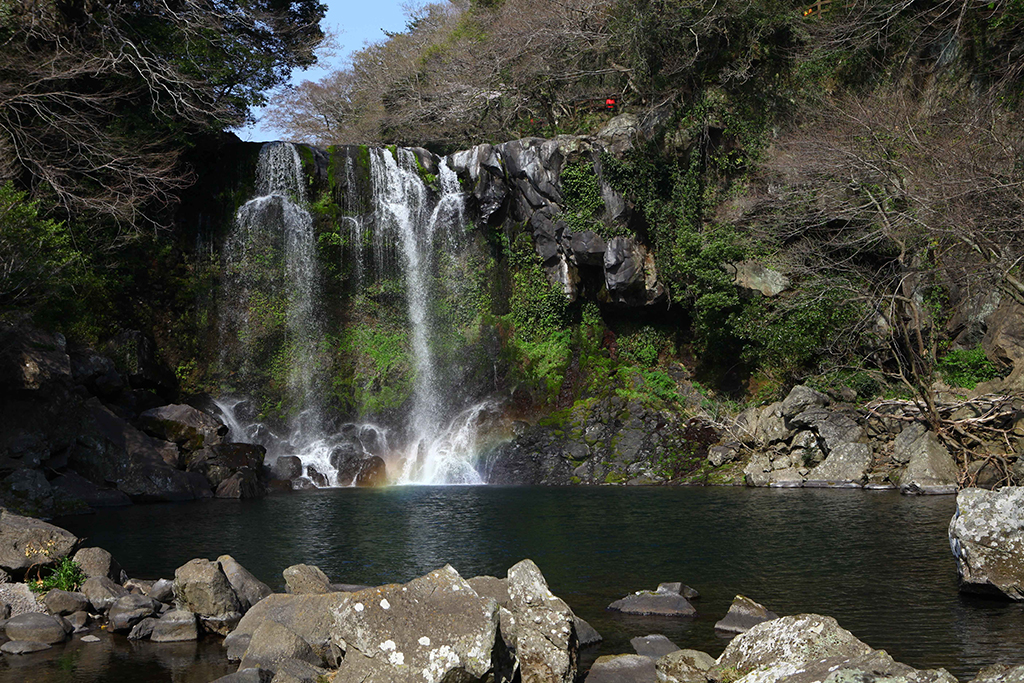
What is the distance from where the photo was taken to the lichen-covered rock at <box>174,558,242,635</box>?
9.62m

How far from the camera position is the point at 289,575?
9.83 metres

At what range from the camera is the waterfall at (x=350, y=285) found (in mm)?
27297

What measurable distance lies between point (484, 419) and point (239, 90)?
14.8 meters

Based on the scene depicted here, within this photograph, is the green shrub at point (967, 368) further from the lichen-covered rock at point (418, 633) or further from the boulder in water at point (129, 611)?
the boulder in water at point (129, 611)

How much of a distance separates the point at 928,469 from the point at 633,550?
32.0 feet

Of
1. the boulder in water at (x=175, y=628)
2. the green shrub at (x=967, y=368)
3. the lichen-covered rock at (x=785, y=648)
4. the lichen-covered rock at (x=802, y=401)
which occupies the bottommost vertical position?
the boulder in water at (x=175, y=628)

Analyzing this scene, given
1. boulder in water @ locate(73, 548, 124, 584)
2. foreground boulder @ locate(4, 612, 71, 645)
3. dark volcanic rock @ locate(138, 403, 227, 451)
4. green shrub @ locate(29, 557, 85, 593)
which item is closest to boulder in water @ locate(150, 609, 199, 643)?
foreground boulder @ locate(4, 612, 71, 645)

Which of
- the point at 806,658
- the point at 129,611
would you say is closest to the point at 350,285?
the point at 129,611

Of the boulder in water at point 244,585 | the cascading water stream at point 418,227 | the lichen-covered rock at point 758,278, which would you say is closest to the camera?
the boulder in water at point 244,585

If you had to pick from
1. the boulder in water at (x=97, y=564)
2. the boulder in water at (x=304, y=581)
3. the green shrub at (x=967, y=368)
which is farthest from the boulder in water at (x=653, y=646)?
the green shrub at (x=967, y=368)

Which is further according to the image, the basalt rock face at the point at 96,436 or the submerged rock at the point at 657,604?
the basalt rock face at the point at 96,436

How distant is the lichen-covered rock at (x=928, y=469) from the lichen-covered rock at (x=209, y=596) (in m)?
15.4

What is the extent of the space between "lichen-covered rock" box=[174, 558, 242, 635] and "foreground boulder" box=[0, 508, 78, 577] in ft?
7.35

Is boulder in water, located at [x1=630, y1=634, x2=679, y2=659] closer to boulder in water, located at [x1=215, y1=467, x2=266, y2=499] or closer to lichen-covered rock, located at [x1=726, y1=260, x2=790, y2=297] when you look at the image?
boulder in water, located at [x1=215, y1=467, x2=266, y2=499]
